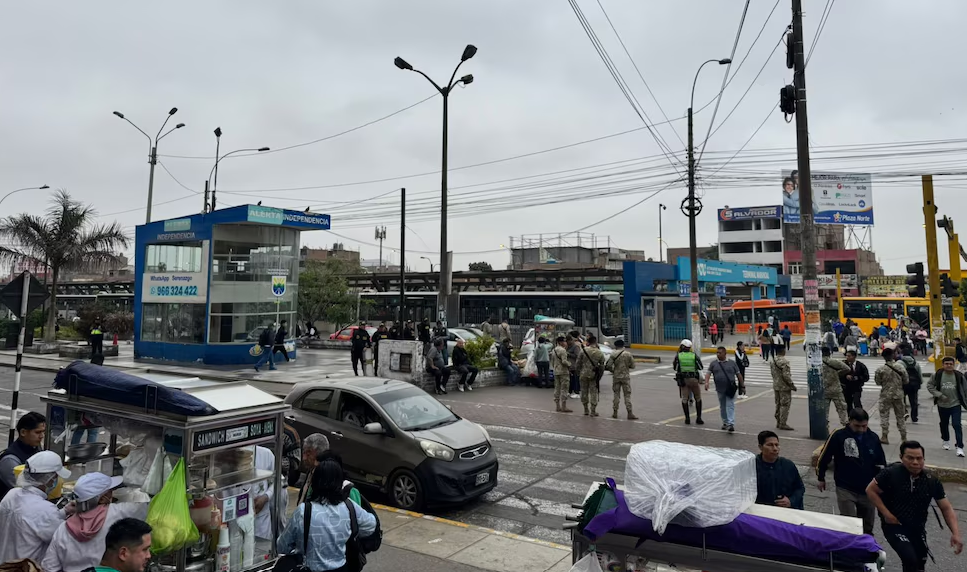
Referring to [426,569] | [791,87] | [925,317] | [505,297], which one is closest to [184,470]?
[426,569]

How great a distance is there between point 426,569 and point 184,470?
7.65 ft

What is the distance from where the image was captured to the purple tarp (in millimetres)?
3238

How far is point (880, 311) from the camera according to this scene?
3975 cm

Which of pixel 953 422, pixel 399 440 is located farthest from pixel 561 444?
pixel 953 422

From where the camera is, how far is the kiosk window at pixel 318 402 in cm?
830

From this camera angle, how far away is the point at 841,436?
568 cm

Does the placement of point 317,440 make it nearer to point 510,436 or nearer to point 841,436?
point 841,436

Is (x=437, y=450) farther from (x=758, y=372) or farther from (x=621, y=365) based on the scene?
(x=758, y=372)

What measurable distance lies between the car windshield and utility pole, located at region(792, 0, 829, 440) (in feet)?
23.6

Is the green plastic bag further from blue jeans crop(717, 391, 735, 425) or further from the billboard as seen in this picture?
the billboard

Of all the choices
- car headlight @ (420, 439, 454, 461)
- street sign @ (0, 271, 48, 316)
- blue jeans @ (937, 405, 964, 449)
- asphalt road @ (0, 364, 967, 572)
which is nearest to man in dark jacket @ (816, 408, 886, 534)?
asphalt road @ (0, 364, 967, 572)

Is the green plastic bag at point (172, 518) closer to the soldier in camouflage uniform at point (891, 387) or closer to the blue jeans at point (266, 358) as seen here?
the soldier in camouflage uniform at point (891, 387)

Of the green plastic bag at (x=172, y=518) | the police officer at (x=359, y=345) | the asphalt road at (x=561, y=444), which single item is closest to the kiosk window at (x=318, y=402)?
the asphalt road at (x=561, y=444)

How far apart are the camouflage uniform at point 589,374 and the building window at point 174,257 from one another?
55.5ft
